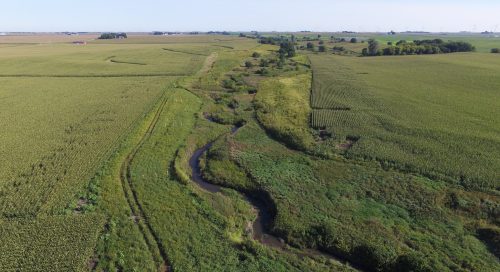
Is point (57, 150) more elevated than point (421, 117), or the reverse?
point (421, 117)

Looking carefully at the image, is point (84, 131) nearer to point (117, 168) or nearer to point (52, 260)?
point (117, 168)

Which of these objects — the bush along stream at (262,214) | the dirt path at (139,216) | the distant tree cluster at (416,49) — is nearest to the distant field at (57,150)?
the dirt path at (139,216)

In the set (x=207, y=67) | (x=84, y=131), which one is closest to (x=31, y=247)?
(x=84, y=131)

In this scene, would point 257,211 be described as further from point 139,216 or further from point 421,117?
point 421,117

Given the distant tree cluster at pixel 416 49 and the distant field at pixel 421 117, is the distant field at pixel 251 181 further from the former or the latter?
the distant tree cluster at pixel 416 49

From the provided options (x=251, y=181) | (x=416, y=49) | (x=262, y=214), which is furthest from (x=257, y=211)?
(x=416, y=49)

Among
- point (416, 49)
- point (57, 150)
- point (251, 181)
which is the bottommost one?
point (251, 181)

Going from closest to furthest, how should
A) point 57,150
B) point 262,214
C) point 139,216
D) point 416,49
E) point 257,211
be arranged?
point 139,216
point 262,214
point 257,211
point 57,150
point 416,49

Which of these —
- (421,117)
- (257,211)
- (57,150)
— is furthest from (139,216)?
(421,117)

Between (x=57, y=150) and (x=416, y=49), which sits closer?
(x=57, y=150)

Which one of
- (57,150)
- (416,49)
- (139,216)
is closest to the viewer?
(139,216)
